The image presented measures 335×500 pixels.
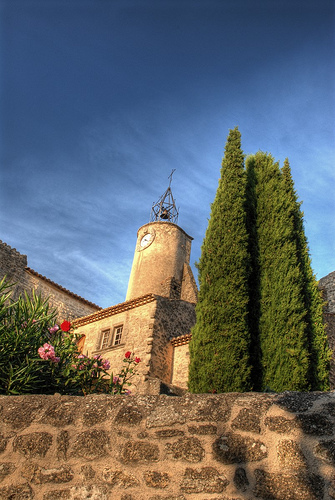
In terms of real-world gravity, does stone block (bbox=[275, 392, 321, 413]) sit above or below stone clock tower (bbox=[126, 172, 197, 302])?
below

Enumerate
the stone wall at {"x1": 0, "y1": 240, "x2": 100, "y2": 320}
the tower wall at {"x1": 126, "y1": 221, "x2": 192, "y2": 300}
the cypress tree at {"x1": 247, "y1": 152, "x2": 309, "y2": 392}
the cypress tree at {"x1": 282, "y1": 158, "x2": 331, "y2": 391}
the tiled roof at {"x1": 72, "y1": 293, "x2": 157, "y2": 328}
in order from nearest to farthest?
the cypress tree at {"x1": 247, "y1": 152, "x2": 309, "y2": 392}
the cypress tree at {"x1": 282, "y1": 158, "x2": 331, "y2": 391}
the tiled roof at {"x1": 72, "y1": 293, "x2": 157, "y2": 328}
the stone wall at {"x1": 0, "y1": 240, "x2": 100, "y2": 320}
the tower wall at {"x1": 126, "y1": 221, "x2": 192, "y2": 300}

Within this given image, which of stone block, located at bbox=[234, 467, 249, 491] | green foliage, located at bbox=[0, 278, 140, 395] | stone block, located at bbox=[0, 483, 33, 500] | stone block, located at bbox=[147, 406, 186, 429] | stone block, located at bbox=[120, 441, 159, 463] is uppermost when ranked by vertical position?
green foliage, located at bbox=[0, 278, 140, 395]

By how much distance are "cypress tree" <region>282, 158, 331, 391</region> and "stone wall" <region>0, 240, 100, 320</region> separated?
12.8m

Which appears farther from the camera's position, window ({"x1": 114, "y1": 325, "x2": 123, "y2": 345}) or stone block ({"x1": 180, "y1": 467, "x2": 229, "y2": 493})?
window ({"x1": 114, "y1": 325, "x2": 123, "y2": 345})

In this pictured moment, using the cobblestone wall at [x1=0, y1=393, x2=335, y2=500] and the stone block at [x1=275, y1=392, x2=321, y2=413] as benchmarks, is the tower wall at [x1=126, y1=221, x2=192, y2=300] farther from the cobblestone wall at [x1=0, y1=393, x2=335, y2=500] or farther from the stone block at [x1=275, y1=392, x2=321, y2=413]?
the stone block at [x1=275, y1=392, x2=321, y2=413]

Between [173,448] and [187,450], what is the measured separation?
112 millimetres

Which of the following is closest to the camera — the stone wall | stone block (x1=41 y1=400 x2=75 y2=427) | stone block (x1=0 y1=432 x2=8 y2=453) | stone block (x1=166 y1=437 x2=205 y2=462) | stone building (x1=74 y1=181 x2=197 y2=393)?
stone block (x1=166 y1=437 x2=205 y2=462)

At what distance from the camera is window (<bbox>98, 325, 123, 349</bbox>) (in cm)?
1768

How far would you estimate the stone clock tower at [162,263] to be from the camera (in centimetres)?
2200

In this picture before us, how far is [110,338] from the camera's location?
1789 cm

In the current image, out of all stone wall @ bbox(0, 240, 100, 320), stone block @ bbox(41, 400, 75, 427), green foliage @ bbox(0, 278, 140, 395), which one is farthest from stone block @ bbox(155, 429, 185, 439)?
stone wall @ bbox(0, 240, 100, 320)

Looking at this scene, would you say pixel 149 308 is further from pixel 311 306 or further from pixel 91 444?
pixel 91 444

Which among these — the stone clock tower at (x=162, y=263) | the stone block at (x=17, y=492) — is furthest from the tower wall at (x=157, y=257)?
the stone block at (x=17, y=492)

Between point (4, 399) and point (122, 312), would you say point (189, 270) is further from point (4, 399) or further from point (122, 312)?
point (4, 399)
